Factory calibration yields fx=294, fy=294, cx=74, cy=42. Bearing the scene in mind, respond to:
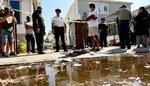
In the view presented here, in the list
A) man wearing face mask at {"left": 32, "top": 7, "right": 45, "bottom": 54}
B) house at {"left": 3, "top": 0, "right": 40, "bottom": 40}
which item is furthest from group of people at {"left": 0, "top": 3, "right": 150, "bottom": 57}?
house at {"left": 3, "top": 0, "right": 40, "bottom": 40}

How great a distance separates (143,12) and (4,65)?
6001 mm

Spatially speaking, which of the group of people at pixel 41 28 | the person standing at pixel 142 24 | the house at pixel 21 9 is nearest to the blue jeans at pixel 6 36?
the group of people at pixel 41 28

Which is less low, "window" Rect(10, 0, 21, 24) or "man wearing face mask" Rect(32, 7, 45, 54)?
"window" Rect(10, 0, 21, 24)

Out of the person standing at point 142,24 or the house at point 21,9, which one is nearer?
the person standing at point 142,24

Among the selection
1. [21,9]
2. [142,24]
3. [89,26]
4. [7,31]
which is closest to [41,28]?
[7,31]

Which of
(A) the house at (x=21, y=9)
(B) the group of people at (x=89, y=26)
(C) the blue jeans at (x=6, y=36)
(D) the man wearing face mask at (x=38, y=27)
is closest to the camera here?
(C) the blue jeans at (x=6, y=36)

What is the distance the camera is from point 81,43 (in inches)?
487

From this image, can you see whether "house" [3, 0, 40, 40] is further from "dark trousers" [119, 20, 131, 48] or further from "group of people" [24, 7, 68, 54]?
"dark trousers" [119, 20, 131, 48]

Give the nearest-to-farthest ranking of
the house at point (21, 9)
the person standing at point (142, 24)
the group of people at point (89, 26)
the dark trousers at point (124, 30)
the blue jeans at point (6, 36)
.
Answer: the blue jeans at point (6, 36) → the group of people at point (89, 26) → the dark trousers at point (124, 30) → the person standing at point (142, 24) → the house at point (21, 9)

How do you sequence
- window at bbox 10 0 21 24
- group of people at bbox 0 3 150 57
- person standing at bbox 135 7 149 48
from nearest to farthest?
group of people at bbox 0 3 150 57 → person standing at bbox 135 7 149 48 → window at bbox 10 0 21 24

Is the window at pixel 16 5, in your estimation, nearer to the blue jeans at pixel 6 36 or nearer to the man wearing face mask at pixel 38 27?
the man wearing face mask at pixel 38 27

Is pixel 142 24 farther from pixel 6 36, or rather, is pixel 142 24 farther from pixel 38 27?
pixel 6 36

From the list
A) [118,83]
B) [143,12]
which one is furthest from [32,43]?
[118,83]

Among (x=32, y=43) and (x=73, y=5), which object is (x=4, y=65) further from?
(x=73, y=5)
